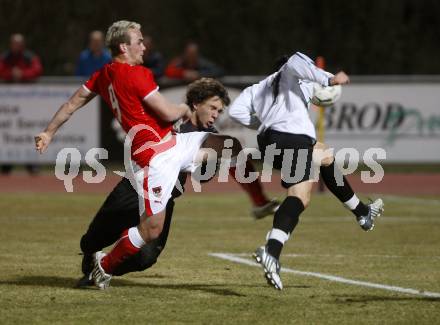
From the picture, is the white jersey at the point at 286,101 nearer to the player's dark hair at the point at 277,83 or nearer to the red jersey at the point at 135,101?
the player's dark hair at the point at 277,83

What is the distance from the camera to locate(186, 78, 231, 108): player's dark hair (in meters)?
8.65

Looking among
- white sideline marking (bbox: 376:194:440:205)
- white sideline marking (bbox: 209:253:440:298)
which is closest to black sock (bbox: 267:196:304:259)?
white sideline marking (bbox: 209:253:440:298)

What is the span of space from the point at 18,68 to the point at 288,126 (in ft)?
41.0

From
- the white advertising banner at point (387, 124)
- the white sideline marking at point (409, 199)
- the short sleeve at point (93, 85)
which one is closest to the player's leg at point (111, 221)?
the short sleeve at point (93, 85)

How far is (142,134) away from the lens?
805 cm

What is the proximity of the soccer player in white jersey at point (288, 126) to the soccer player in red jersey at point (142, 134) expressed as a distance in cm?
58

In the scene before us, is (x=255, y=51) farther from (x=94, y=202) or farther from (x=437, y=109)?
(x=94, y=202)

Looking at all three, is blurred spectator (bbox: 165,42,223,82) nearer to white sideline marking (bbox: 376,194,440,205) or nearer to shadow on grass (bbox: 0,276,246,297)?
white sideline marking (bbox: 376,194,440,205)

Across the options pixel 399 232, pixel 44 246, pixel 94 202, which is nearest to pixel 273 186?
pixel 94 202

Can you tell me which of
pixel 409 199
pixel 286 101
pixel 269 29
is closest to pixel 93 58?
pixel 409 199

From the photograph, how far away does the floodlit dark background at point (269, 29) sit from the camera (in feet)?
89.5

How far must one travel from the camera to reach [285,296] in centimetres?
810

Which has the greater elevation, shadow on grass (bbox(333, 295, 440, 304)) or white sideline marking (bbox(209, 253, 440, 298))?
shadow on grass (bbox(333, 295, 440, 304))

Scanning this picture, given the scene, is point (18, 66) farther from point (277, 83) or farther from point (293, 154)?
point (293, 154)
